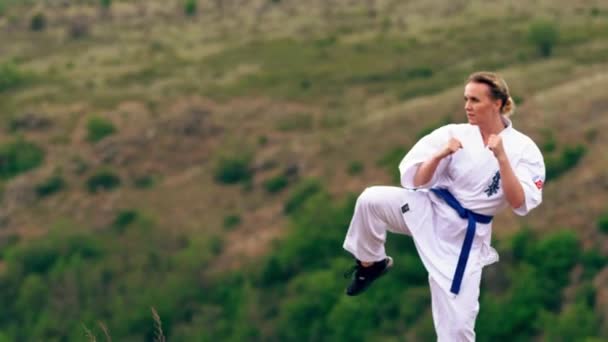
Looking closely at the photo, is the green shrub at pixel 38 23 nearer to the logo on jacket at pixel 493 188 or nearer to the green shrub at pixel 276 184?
the green shrub at pixel 276 184

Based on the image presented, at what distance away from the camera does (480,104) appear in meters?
9.46

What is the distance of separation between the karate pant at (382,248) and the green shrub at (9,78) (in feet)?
199

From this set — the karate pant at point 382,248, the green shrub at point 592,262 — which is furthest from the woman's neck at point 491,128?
the green shrub at point 592,262

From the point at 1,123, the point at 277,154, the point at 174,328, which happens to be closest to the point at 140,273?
the point at 174,328

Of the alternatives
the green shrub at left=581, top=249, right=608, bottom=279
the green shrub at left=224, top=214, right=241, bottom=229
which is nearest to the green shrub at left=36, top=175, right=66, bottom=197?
the green shrub at left=224, top=214, right=241, bottom=229

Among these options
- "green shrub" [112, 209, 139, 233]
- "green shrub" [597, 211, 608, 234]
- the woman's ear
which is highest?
the woman's ear

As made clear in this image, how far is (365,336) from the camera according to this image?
47.7m

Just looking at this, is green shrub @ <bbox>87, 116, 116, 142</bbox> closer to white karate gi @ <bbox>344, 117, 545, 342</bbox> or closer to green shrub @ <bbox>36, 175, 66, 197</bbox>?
green shrub @ <bbox>36, 175, 66, 197</bbox>

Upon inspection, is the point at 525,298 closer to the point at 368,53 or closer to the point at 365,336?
the point at 365,336

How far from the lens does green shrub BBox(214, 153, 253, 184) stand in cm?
5941

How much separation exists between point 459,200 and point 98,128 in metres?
54.2

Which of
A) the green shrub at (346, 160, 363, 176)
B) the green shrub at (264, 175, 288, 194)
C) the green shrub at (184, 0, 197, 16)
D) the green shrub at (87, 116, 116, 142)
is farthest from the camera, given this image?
the green shrub at (184, 0, 197, 16)

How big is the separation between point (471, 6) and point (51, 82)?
21.0m

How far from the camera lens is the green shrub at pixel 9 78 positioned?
69.0 meters
